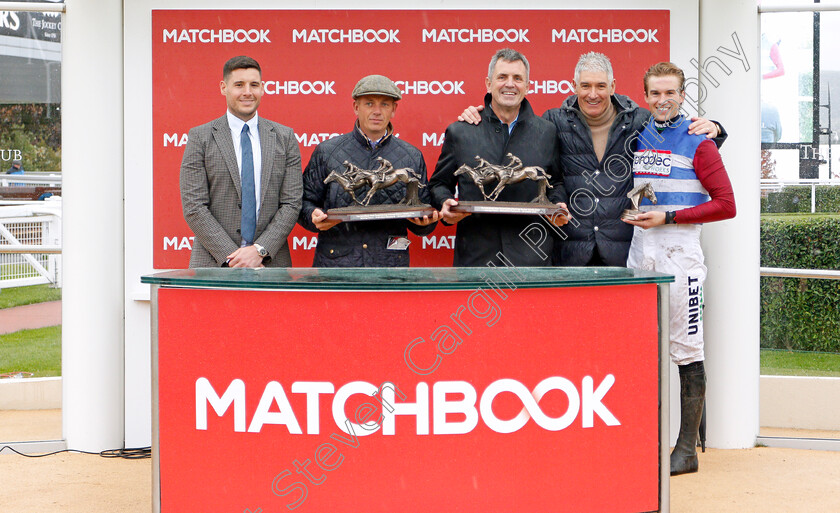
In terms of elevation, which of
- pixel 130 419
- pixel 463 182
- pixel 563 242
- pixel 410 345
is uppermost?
pixel 463 182

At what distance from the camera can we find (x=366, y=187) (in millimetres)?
4934

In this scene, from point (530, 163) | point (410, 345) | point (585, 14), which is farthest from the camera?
point (585, 14)

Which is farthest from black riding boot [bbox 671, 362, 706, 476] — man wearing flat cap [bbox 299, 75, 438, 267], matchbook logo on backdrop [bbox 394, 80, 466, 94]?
matchbook logo on backdrop [bbox 394, 80, 466, 94]

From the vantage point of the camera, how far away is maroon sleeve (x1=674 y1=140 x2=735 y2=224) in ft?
15.2

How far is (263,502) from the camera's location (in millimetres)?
3281

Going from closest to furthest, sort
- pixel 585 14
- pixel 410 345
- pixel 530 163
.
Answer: pixel 410 345
pixel 530 163
pixel 585 14

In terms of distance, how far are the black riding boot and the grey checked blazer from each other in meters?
2.34

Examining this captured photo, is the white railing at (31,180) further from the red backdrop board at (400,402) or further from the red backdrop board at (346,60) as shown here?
the red backdrop board at (400,402)

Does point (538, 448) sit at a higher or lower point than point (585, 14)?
lower

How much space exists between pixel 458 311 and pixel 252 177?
2.07 m

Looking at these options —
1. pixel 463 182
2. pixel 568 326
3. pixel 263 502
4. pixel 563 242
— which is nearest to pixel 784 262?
pixel 563 242

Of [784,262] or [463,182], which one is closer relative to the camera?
[463,182]

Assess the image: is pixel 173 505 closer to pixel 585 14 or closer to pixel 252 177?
pixel 252 177

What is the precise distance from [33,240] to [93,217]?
0.57 m
